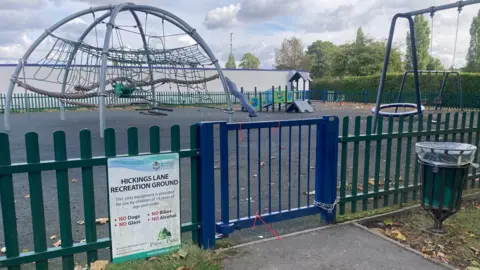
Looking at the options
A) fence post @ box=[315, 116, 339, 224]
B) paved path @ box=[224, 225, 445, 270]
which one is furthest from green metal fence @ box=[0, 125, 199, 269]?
fence post @ box=[315, 116, 339, 224]

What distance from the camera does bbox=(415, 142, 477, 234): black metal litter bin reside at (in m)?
3.47

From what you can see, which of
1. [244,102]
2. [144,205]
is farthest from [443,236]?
[244,102]

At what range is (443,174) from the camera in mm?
3512

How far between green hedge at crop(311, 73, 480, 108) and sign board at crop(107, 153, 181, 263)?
70.8 feet

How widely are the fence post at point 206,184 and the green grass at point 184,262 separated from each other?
17cm

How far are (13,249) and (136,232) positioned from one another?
2.90ft

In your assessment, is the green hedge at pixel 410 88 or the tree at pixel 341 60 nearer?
the green hedge at pixel 410 88

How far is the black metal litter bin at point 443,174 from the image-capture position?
347cm

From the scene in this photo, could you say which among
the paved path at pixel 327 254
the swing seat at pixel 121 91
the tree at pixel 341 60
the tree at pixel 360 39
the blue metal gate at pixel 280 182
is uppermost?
the tree at pixel 360 39

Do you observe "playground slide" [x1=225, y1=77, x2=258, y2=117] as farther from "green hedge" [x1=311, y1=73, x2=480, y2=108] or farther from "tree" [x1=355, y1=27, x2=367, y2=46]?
"tree" [x1=355, y1=27, x2=367, y2=46]

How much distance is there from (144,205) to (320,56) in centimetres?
7659

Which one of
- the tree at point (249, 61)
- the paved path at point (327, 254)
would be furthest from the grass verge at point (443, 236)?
the tree at point (249, 61)

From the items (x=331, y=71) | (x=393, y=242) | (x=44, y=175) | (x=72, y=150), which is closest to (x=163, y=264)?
(x=393, y=242)

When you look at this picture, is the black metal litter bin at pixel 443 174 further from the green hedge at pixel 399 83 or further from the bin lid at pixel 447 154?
the green hedge at pixel 399 83
